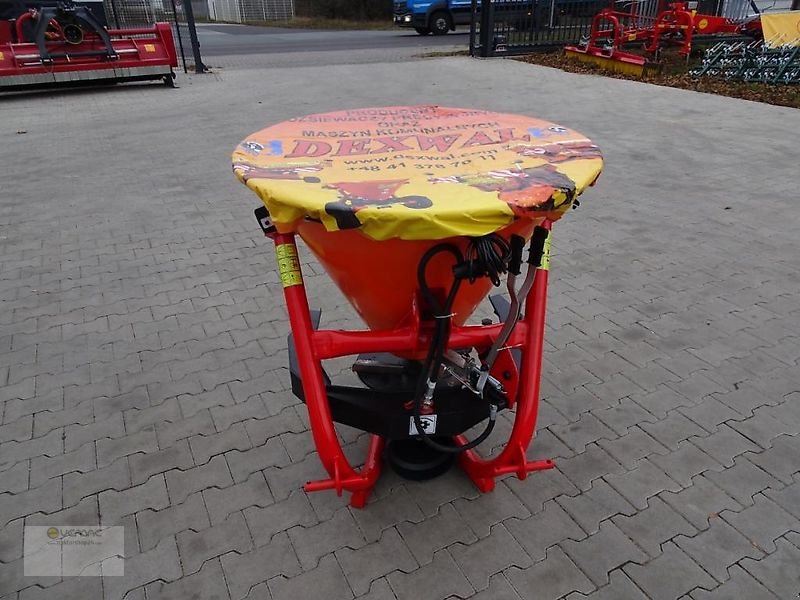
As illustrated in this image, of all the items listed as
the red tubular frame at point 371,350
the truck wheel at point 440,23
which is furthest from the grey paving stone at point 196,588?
the truck wheel at point 440,23

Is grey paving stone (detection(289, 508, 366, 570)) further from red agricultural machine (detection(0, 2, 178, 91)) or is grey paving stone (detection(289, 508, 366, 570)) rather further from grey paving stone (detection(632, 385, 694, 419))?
red agricultural machine (detection(0, 2, 178, 91))

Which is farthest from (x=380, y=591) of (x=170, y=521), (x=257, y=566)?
(x=170, y=521)

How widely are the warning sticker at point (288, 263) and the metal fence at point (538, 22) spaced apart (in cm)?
1300

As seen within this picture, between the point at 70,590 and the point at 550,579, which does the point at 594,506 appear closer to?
the point at 550,579

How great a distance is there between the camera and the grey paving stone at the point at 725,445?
236 cm

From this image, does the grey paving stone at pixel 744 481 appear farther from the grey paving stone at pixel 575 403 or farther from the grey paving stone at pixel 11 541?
the grey paving stone at pixel 11 541

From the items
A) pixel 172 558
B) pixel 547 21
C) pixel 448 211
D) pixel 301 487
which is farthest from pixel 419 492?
pixel 547 21

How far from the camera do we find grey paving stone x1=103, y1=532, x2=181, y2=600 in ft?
6.19

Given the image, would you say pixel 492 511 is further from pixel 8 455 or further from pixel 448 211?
pixel 8 455

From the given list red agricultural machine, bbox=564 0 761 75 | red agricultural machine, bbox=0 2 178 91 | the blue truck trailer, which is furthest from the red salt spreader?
the blue truck trailer

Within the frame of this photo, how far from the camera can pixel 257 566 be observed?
1.95 metres

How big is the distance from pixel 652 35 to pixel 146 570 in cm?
1239

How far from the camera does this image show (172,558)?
6.49 feet

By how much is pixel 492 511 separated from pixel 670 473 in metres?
0.73
